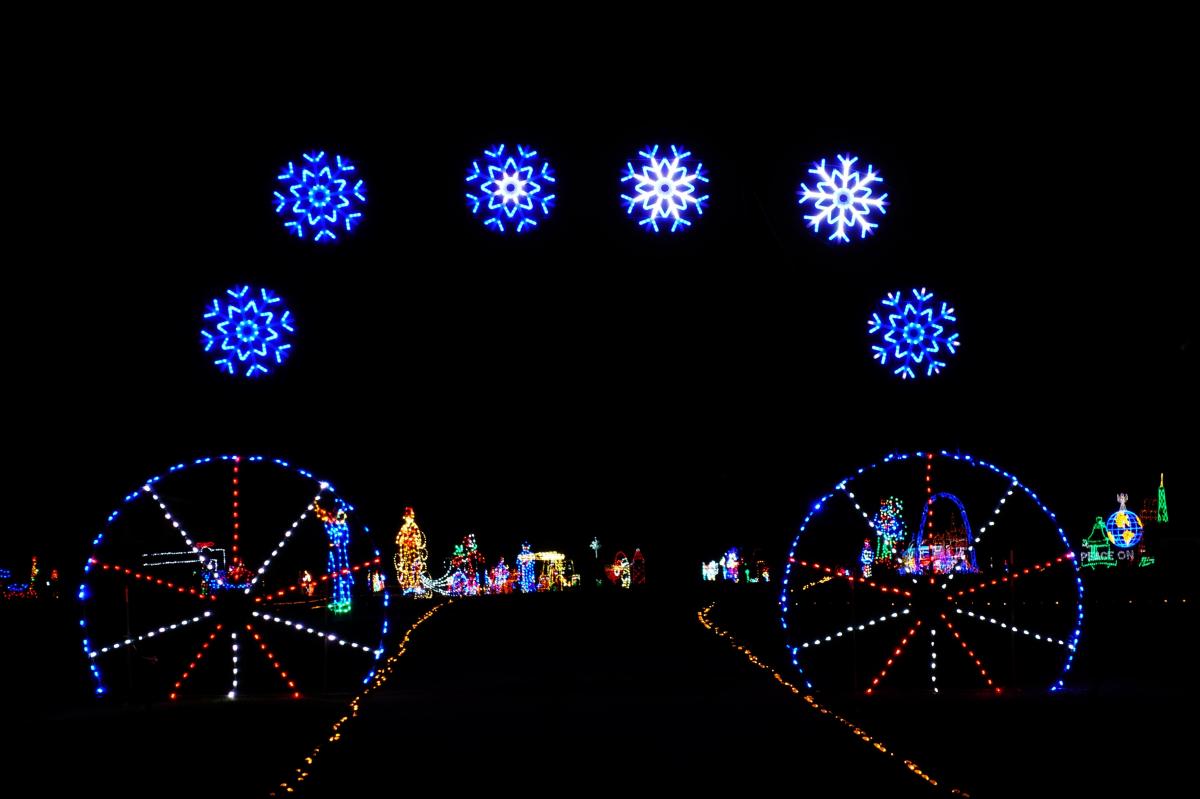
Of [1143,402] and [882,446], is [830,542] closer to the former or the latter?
[1143,402]

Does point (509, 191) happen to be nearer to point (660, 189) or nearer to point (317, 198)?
point (660, 189)

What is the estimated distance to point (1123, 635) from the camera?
15891 mm

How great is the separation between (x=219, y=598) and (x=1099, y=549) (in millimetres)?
37957

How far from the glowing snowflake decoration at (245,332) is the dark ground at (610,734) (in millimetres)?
2870

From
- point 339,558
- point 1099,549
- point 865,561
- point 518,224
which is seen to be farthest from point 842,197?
point 1099,549

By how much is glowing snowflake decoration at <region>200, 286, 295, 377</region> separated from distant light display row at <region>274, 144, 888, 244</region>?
2.62 feet

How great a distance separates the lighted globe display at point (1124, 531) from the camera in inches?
1601

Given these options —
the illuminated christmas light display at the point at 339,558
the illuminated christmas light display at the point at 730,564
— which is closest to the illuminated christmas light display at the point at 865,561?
the illuminated christmas light display at the point at 339,558

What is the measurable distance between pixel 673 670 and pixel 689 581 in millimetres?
15883

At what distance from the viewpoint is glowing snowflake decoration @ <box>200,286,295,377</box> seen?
9.77m

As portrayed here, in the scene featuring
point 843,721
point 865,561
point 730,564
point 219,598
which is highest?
point 730,564

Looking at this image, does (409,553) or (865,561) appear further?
(409,553)

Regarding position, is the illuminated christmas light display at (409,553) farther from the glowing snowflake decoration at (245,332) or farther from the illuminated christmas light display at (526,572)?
the glowing snowflake decoration at (245,332)

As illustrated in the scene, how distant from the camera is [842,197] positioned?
386 inches
